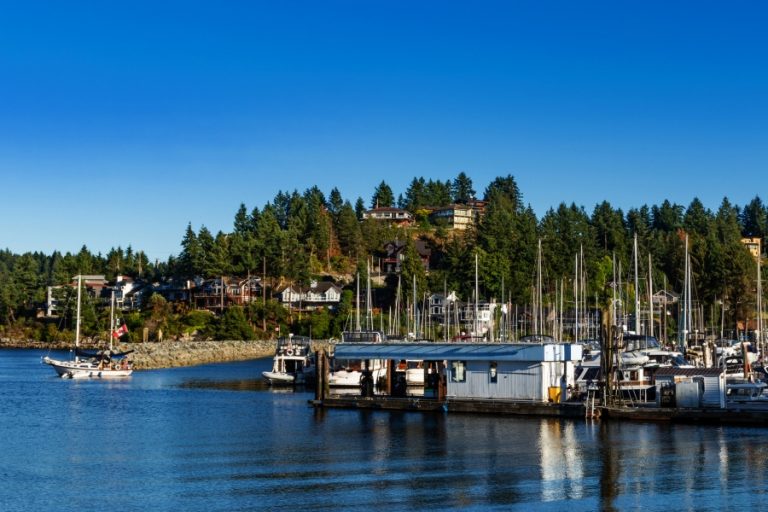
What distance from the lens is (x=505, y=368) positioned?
57.2m

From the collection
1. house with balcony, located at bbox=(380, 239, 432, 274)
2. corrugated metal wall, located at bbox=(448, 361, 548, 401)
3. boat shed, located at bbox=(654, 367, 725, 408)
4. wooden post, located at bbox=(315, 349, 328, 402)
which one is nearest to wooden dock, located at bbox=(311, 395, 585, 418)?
wooden post, located at bbox=(315, 349, 328, 402)

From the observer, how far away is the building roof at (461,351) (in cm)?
5562

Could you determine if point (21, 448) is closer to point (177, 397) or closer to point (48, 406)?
point (48, 406)

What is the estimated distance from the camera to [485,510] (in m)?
32.5

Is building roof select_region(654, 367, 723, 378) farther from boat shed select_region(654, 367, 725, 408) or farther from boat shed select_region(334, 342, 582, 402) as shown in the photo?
boat shed select_region(334, 342, 582, 402)

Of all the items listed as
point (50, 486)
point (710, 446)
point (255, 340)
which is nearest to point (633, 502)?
point (710, 446)

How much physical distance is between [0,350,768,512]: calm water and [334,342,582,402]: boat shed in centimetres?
284

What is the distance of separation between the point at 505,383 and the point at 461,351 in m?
3.32

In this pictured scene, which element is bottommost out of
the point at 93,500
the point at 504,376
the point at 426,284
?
the point at 93,500

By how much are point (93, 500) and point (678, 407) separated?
33.0 meters

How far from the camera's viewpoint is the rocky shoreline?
12384 centimetres

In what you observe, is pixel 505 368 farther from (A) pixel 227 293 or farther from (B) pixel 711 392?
(A) pixel 227 293

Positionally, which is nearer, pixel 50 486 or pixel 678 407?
pixel 50 486

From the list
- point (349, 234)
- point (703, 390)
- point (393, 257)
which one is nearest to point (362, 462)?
point (703, 390)
